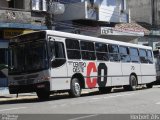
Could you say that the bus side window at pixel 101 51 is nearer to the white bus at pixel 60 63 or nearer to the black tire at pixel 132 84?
the white bus at pixel 60 63

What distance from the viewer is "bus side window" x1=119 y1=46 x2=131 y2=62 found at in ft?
87.7

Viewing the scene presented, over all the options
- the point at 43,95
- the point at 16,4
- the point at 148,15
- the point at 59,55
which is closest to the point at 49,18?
the point at 16,4

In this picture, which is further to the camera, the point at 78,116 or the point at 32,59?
the point at 32,59

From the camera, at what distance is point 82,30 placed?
3928 centimetres

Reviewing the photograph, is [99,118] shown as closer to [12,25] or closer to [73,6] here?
[12,25]

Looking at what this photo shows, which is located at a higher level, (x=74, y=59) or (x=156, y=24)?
(x=156, y=24)

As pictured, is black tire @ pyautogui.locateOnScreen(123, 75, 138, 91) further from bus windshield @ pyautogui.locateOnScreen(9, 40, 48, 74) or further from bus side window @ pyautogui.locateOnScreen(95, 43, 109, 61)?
bus windshield @ pyautogui.locateOnScreen(9, 40, 48, 74)

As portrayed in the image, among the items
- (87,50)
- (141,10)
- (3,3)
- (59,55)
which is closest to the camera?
(59,55)

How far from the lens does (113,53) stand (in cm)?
2569

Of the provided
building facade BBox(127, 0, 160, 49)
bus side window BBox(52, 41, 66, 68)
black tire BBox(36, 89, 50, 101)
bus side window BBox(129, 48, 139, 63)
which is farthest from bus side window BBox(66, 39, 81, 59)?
building facade BBox(127, 0, 160, 49)

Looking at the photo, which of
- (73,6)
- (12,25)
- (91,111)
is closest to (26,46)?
(91,111)

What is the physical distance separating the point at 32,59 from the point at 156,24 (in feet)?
124

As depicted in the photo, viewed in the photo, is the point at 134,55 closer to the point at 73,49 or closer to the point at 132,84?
the point at 132,84

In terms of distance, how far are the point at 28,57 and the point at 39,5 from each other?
50.3 feet
